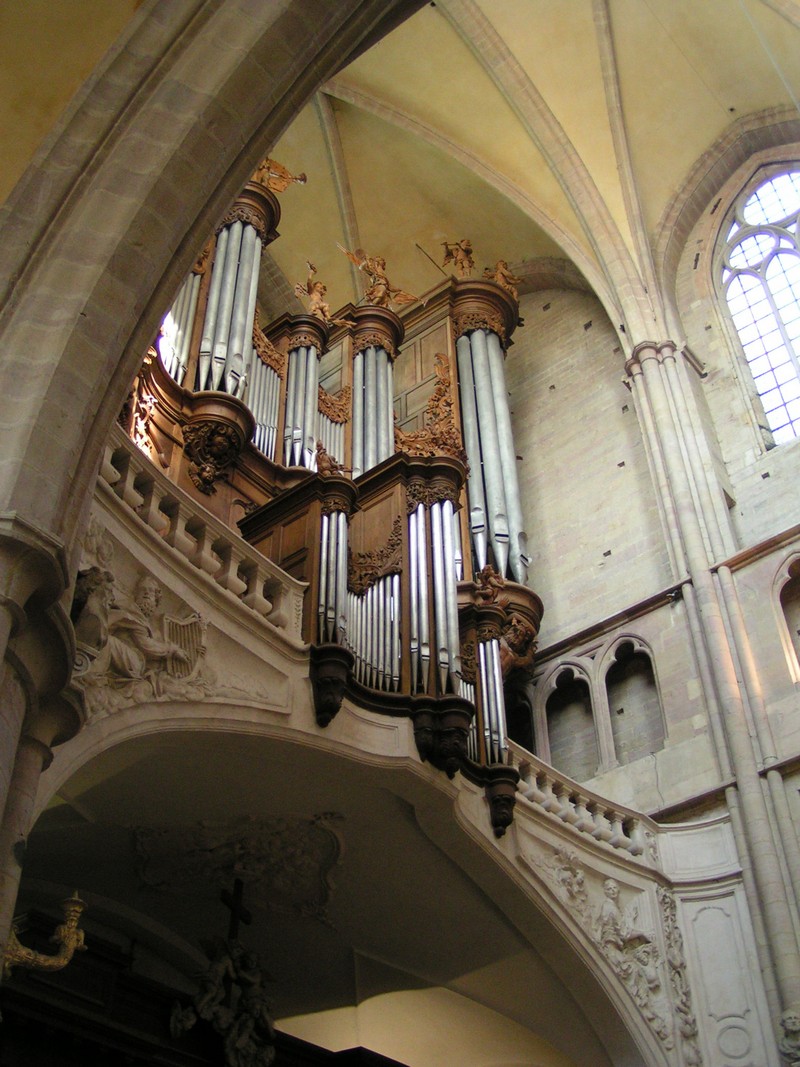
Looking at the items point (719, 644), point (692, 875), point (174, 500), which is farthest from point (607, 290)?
point (174, 500)

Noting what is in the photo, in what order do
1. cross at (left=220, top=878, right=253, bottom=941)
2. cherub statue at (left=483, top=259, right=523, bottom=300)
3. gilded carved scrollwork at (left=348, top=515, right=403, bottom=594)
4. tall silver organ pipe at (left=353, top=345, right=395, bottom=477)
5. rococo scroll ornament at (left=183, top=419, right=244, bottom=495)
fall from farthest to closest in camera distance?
1. cherub statue at (left=483, top=259, right=523, bottom=300)
2. tall silver organ pipe at (left=353, top=345, right=395, bottom=477)
3. rococo scroll ornament at (left=183, top=419, right=244, bottom=495)
4. gilded carved scrollwork at (left=348, top=515, right=403, bottom=594)
5. cross at (left=220, top=878, right=253, bottom=941)

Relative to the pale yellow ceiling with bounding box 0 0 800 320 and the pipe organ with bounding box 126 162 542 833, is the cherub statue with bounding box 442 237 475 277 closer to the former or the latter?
the pipe organ with bounding box 126 162 542 833

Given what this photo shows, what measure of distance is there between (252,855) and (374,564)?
96.9 inches

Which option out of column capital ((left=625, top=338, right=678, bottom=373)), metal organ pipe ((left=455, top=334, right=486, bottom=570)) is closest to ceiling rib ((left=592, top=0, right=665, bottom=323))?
column capital ((left=625, top=338, right=678, bottom=373))

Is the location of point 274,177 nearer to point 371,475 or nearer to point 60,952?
point 371,475

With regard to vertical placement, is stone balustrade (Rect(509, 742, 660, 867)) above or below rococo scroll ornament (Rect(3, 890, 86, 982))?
above

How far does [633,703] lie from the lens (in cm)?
1335

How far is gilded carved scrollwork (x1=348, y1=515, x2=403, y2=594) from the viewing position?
9625 millimetres

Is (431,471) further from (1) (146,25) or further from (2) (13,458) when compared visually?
(2) (13,458)

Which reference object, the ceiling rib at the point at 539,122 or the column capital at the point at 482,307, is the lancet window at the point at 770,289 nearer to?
the ceiling rib at the point at 539,122

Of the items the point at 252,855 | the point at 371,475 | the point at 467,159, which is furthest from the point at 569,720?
the point at 467,159

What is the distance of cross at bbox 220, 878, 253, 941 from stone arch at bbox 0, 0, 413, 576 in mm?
4594

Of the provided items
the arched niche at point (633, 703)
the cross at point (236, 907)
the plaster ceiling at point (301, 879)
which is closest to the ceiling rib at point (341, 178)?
the arched niche at point (633, 703)

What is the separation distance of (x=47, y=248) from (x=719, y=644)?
850cm
